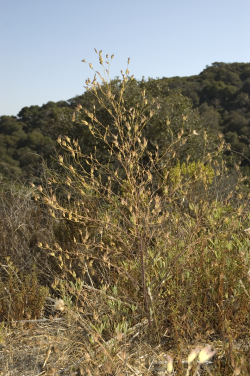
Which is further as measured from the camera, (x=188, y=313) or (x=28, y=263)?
(x=28, y=263)

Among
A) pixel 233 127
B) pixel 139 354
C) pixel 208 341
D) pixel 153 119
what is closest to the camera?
pixel 139 354

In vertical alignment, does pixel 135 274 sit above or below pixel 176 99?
below

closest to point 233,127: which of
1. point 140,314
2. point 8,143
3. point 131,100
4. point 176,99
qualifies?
point 176,99

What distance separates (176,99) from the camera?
1059cm

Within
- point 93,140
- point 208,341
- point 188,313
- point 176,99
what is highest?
point 176,99

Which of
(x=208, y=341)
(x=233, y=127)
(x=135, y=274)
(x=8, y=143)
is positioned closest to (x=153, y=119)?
(x=135, y=274)

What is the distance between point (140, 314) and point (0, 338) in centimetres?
91

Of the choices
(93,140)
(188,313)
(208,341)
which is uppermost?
(93,140)

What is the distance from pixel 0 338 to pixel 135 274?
1.05 metres

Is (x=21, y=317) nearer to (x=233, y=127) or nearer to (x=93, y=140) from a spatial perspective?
(x=93, y=140)

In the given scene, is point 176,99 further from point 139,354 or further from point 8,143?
point 8,143

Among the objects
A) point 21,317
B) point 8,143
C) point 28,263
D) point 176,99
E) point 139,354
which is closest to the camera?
point 139,354

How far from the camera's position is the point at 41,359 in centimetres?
220

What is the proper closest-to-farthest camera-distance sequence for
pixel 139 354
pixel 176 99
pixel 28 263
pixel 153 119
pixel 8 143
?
pixel 139 354
pixel 28 263
pixel 153 119
pixel 176 99
pixel 8 143
